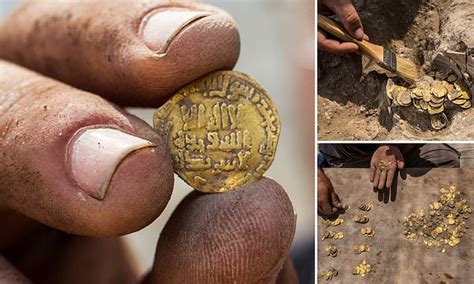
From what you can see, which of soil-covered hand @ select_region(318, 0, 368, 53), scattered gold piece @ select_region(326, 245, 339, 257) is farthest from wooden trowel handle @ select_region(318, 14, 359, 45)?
scattered gold piece @ select_region(326, 245, 339, 257)

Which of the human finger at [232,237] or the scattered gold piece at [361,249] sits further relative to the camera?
the scattered gold piece at [361,249]

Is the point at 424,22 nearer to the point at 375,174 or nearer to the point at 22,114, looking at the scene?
the point at 375,174

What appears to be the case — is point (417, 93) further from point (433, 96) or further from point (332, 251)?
point (332, 251)

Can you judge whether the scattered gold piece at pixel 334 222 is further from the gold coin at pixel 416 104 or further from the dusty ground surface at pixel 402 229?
the gold coin at pixel 416 104

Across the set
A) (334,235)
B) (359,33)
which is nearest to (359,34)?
(359,33)

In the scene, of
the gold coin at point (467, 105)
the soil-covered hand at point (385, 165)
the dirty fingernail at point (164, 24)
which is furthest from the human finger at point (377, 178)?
the dirty fingernail at point (164, 24)

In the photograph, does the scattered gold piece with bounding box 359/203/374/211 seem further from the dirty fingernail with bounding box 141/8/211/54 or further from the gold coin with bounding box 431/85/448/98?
the dirty fingernail with bounding box 141/8/211/54

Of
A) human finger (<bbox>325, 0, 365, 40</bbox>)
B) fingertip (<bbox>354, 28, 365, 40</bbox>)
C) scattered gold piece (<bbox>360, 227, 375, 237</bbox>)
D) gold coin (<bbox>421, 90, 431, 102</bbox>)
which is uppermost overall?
human finger (<bbox>325, 0, 365, 40</bbox>)
